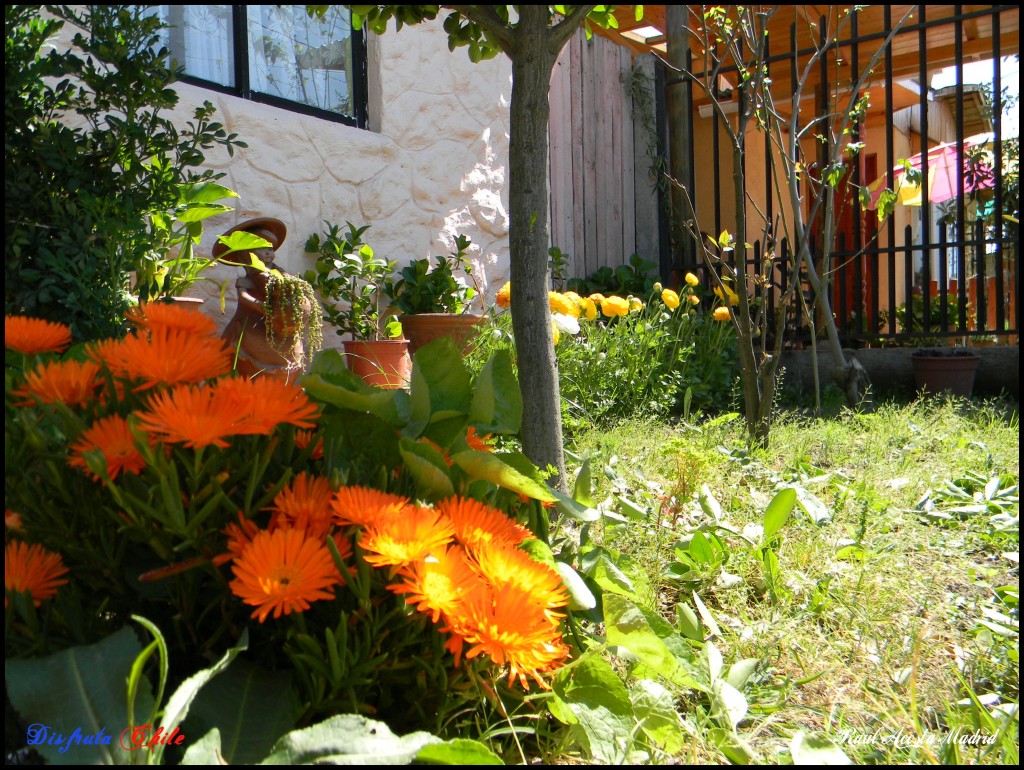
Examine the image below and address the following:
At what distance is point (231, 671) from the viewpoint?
77 cm

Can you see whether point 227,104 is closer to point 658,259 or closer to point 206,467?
point 206,467

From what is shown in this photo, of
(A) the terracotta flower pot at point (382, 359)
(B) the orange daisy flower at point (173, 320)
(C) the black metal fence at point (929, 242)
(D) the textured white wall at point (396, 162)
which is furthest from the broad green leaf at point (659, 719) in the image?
(D) the textured white wall at point (396, 162)

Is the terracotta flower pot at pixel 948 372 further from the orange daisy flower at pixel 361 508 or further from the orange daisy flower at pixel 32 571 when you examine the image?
the orange daisy flower at pixel 32 571

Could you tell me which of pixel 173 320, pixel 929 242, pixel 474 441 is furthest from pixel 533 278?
pixel 929 242

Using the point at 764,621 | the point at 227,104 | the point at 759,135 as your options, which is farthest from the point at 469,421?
the point at 759,135

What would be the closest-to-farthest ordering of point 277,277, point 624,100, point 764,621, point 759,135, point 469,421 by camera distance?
point 469,421, point 764,621, point 277,277, point 624,100, point 759,135

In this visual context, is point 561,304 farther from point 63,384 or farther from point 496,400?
point 63,384

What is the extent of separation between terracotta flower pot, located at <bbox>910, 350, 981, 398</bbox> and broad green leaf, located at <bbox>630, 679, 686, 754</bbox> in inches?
172

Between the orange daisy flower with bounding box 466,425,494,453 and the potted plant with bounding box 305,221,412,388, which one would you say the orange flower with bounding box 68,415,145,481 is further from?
the potted plant with bounding box 305,221,412,388

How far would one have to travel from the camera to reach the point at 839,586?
1.56 m

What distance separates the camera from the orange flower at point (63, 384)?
2.64 ft

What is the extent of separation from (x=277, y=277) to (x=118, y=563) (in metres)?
1.87

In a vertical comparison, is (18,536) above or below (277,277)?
below

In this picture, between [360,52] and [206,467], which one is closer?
[206,467]
